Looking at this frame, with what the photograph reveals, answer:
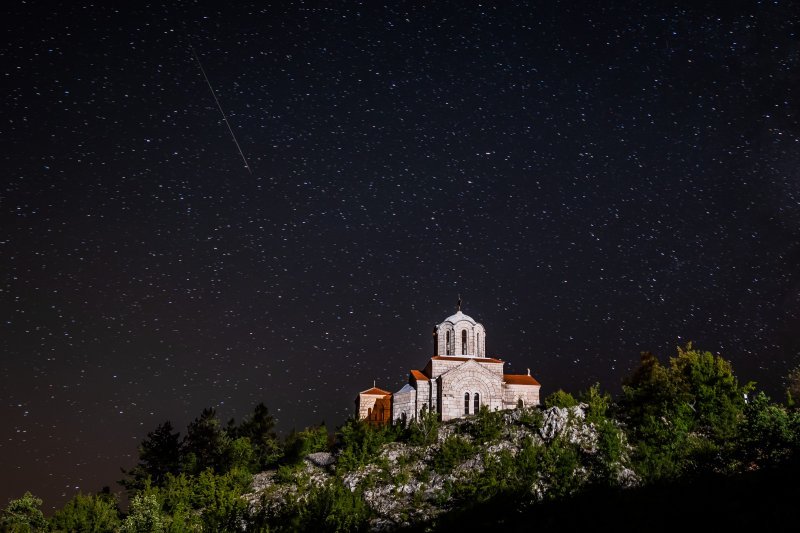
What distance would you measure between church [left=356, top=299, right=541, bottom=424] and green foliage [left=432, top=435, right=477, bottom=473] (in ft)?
20.8

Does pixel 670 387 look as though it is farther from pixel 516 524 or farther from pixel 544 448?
pixel 516 524

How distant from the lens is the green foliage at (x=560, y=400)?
154 feet

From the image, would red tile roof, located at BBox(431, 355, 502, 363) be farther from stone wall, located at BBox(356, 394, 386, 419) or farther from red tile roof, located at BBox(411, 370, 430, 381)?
stone wall, located at BBox(356, 394, 386, 419)

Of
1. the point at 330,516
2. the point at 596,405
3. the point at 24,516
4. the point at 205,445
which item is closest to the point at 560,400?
the point at 596,405

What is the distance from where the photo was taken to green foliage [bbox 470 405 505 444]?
43906mm

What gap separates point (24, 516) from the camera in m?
43.2

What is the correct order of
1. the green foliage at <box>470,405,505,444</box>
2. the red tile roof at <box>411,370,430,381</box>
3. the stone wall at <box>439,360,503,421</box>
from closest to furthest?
the green foliage at <box>470,405,505,444</box>
the stone wall at <box>439,360,503,421</box>
the red tile roof at <box>411,370,430,381</box>

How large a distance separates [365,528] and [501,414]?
22.9 metres

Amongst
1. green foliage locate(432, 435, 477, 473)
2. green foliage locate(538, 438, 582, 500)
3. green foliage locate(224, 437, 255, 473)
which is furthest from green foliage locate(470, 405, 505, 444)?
green foliage locate(224, 437, 255, 473)

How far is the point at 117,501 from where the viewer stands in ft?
166

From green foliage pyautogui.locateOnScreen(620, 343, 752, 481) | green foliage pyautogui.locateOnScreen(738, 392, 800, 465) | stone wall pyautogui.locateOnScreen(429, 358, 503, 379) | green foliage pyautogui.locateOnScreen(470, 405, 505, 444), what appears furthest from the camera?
stone wall pyautogui.locateOnScreen(429, 358, 503, 379)

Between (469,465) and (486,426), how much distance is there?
3796 mm

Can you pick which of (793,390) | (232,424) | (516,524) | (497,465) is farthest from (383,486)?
(793,390)

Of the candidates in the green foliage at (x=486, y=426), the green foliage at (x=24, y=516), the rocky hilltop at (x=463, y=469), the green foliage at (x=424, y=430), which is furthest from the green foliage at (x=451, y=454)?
the green foliage at (x=24, y=516)
